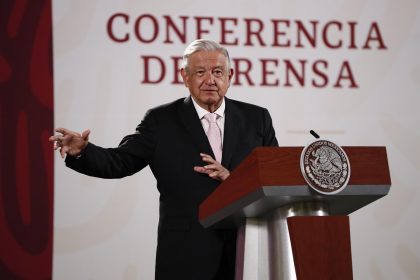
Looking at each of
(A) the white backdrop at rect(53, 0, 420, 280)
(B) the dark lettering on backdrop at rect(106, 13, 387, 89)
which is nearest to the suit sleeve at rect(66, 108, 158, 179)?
(A) the white backdrop at rect(53, 0, 420, 280)

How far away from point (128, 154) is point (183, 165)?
20 cm

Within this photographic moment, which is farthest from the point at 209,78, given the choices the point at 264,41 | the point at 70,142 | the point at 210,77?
the point at 264,41

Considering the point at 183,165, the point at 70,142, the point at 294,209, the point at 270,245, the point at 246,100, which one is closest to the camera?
the point at 294,209

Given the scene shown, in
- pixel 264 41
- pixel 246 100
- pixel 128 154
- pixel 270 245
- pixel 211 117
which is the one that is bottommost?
pixel 270 245

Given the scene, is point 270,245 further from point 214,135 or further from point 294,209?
point 214,135

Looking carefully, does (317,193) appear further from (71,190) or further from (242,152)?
(71,190)

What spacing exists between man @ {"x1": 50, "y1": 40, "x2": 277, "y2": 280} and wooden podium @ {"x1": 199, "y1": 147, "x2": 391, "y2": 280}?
1.21 ft

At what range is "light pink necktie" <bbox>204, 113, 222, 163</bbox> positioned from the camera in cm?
221

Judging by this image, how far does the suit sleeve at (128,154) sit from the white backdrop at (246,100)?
1.19m

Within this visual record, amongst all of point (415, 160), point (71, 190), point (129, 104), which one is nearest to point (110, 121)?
point (129, 104)

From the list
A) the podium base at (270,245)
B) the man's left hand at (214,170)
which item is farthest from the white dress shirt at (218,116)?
the podium base at (270,245)

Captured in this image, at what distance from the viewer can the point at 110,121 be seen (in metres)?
3.46

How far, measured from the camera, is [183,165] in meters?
2.13

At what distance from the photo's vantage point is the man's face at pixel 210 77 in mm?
2260
